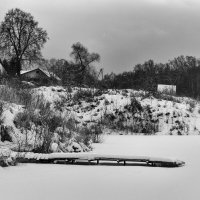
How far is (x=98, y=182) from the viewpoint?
578 centimetres

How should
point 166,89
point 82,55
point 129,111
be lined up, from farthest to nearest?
point 82,55
point 166,89
point 129,111

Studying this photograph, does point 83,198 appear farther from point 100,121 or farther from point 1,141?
point 100,121

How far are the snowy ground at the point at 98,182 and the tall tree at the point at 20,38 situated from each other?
42.1 meters

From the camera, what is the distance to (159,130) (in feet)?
64.1

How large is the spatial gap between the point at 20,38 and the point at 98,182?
46.0 m

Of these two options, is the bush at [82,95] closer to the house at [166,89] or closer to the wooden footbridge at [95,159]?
the house at [166,89]

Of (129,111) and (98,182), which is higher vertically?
(129,111)

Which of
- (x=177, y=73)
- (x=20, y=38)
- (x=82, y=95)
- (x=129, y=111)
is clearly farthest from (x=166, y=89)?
(x=177, y=73)

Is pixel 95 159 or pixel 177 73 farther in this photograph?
→ pixel 177 73

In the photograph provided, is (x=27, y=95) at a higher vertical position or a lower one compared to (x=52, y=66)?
lower

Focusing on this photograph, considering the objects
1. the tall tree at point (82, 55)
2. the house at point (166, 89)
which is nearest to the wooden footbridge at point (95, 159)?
the house at point (166, 89)

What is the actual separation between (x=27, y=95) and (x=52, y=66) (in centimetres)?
4896

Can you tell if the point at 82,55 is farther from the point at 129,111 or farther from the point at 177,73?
the point at 129,111

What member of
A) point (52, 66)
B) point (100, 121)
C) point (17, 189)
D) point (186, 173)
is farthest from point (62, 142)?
point (52, 66)
